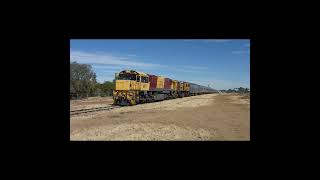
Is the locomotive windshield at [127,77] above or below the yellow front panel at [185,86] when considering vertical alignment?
above

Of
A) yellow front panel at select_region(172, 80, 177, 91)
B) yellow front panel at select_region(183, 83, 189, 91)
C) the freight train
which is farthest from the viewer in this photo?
yellow front panel at select_region(183, 83, 189, 91)

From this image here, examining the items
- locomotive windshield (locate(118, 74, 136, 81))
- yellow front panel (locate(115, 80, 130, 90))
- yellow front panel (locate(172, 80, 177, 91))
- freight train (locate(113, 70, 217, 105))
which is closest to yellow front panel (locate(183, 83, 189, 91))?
yellow front panel (locate(172, 80, 177, 91))

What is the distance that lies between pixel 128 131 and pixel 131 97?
13.4m

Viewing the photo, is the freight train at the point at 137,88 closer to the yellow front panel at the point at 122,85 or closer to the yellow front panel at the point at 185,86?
the yellow front panel at the point at 122,85

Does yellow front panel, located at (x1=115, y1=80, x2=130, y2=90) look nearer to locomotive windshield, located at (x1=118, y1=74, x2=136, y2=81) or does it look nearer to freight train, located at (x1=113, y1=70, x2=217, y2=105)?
freight train, located at (x1=113, y1=70, x2=217, y2=105)

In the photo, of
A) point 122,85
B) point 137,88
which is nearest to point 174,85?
point 137,88

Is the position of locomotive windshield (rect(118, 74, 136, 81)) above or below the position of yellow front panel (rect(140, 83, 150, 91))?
above

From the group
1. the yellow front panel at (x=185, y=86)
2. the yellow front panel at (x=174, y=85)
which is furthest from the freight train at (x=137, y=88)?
the yellow front panel at (x=185, y=86)

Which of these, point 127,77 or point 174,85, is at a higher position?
point 127,77

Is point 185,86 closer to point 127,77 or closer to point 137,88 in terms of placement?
point 137,88

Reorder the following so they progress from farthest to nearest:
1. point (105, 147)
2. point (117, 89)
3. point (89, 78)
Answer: point (89, 78), point (117, 89), point (105, 147)
